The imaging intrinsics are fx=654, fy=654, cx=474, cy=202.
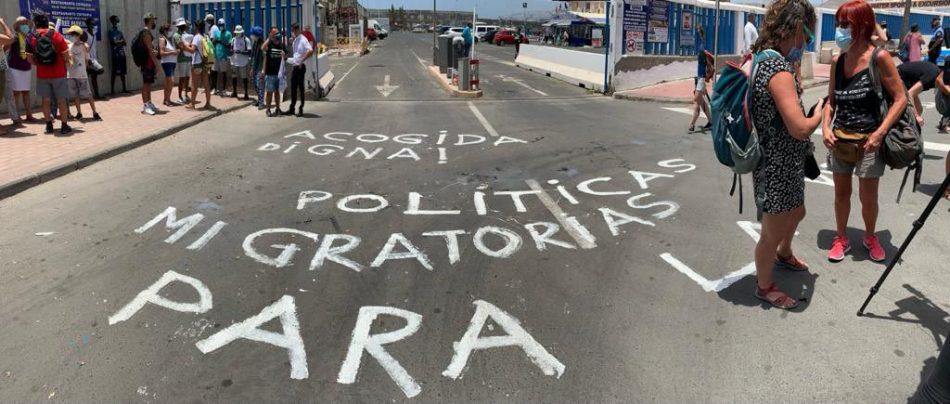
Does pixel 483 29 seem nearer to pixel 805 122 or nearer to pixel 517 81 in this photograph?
pixel 517 81

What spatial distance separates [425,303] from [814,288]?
255 centimetres

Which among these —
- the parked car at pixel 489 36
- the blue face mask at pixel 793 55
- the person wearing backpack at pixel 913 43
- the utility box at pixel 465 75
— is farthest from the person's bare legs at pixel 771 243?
the parked car at pixel 489 36

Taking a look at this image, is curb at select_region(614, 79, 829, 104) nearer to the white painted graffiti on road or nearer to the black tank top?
the white painted graffiti on road

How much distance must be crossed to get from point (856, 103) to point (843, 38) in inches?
18.6

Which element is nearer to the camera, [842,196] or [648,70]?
[842,196]

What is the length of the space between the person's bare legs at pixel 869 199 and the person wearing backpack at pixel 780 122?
1125 millimetres

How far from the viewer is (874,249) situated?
4.84 meters

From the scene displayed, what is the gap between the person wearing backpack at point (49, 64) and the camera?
8.99 metres

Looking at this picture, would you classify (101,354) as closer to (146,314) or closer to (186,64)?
(146,314)

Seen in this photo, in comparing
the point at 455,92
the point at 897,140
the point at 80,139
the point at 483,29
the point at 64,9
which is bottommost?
the point at 80,139

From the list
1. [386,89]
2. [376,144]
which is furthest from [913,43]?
[376,144]

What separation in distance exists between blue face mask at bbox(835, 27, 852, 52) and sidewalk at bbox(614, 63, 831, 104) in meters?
11.5

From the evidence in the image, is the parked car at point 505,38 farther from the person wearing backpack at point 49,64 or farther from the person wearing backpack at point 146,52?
the person wearing backpack at point 49,64

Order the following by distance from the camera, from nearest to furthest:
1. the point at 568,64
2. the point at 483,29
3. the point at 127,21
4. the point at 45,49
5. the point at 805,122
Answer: the point at 805,122, the point at 45,49, the point at 127,21, the point at 568,64, the point at 483,29
